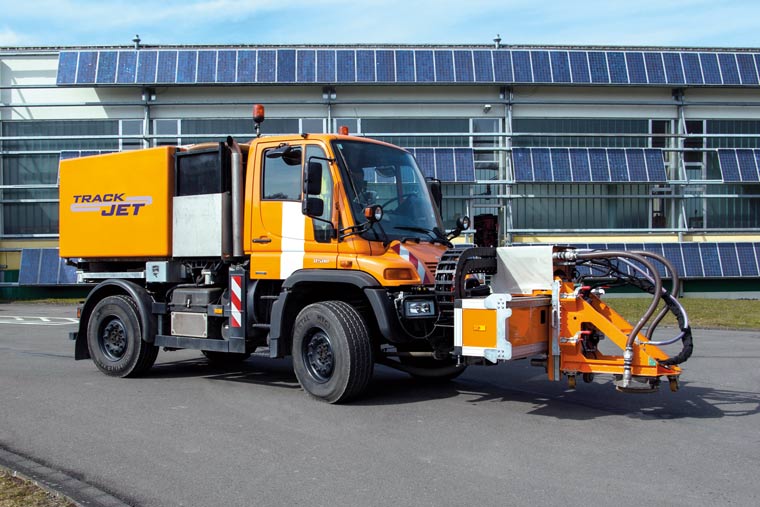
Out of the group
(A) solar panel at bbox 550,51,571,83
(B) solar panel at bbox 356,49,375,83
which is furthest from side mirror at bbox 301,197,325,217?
(A) solar panel at bbox 550,51,571,83

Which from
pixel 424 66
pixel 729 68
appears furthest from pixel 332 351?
pixel 729 68

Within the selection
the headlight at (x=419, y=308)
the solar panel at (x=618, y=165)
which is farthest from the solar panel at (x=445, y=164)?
the headlight at (x=419, y=308)

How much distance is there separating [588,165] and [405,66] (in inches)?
268

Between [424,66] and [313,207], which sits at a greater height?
[424,66]

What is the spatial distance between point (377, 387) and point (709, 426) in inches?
149

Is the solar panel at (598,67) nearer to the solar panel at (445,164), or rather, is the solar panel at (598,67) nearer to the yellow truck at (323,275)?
the solar panel at (445,164)

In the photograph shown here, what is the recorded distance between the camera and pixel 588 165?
23.5 m

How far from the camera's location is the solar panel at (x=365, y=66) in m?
23.8

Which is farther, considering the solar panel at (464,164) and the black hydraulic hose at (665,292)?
the solar panel at (464,164)

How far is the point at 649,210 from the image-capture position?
81.7ft

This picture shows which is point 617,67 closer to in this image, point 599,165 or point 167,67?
point 599,165

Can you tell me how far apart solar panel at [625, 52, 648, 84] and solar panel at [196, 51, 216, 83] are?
45.4ft

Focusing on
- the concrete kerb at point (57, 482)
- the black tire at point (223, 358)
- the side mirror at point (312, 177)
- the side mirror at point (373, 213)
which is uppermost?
the side mirror at point (312, 177)

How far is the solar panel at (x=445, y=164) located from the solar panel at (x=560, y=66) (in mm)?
4343
